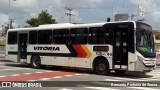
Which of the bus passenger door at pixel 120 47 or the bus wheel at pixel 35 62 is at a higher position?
the bus passenger door at pixel 120 47

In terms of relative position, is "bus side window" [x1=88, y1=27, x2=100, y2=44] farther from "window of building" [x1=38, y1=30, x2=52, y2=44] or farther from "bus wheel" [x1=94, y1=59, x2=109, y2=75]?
"window of building" [x1=38, y1=30, x2=52, y2=44]

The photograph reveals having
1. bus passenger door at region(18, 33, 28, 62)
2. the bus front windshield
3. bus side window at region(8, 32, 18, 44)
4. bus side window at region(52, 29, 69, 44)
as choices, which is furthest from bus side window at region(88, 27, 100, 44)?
bus side window at region(8, 32, 18, 44)

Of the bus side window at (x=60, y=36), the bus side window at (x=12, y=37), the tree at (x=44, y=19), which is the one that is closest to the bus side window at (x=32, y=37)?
the bus side window at (x=12, y=37)

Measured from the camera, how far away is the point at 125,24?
799 inches

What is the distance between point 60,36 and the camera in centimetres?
2405

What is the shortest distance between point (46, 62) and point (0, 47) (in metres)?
41.9

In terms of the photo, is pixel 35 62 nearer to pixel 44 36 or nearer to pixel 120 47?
pixel 44 36

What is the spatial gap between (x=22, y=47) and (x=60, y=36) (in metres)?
4.32

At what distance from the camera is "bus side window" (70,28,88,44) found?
22312 mm

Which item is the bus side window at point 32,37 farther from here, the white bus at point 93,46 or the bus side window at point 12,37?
the bus side window at point 12,37

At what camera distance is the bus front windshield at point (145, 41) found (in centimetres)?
2009

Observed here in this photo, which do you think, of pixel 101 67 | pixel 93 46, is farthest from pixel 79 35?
pixel 101 67

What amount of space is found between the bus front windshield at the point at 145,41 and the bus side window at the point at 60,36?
507 centimetres

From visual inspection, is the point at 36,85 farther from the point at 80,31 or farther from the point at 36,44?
the point at 36,44
